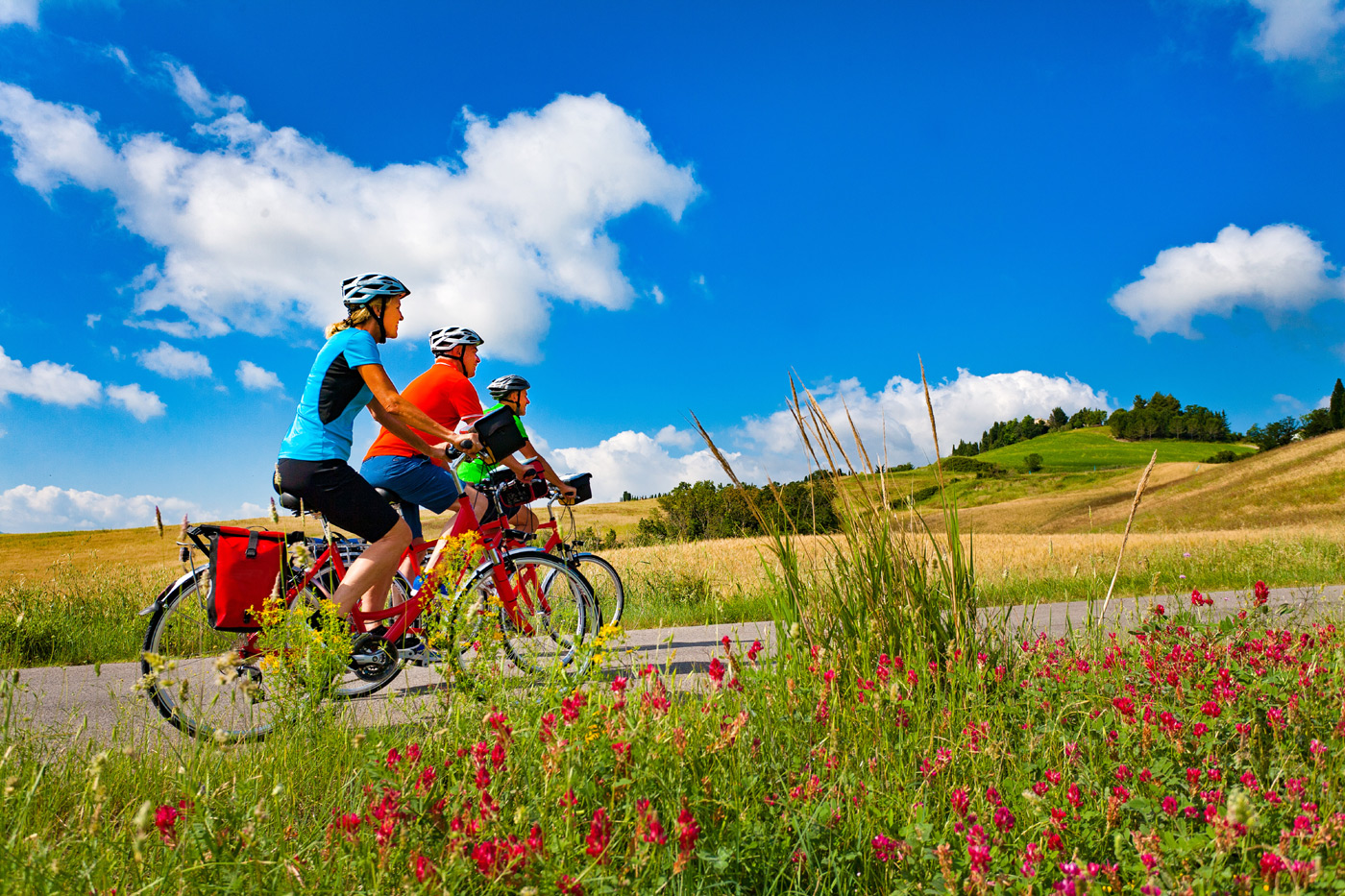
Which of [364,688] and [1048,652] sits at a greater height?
[1048,652]

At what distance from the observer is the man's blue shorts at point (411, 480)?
16.6 ft

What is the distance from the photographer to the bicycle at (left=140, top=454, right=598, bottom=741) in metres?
3.57

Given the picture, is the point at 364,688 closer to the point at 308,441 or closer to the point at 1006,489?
the point at 308,441

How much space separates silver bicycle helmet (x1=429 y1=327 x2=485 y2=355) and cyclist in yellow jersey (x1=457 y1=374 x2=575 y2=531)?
57 cm

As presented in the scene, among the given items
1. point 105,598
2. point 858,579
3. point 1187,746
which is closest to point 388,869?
point 858,579

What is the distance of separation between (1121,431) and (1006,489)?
208 feet

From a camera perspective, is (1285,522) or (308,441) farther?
(1285,522)

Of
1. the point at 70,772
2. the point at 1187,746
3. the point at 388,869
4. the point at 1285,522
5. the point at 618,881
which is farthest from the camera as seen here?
the point at 1285,522

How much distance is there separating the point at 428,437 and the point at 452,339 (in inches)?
43.5

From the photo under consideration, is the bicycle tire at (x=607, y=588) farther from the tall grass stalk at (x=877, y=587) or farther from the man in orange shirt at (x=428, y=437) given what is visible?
the tall grass stalk at (x=877, y=587)

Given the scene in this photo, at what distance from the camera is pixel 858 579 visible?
361 cm

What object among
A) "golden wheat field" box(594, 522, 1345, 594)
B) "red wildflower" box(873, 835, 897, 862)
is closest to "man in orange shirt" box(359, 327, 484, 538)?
"red wildflower" box(873, 835, 897, 862)

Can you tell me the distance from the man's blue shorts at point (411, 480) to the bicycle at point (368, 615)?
21 centimetres

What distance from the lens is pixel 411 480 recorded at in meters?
5.11
